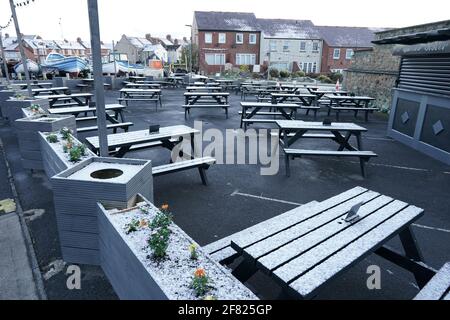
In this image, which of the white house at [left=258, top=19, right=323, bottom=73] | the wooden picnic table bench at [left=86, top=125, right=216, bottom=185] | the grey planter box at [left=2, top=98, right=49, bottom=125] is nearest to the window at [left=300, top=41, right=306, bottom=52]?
the white house at [left=258, top=19, right=323, bottom=73]

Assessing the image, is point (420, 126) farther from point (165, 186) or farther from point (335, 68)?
point (335, 68)

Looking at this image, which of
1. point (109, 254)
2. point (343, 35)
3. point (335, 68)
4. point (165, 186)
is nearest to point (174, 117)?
point (165, 186)

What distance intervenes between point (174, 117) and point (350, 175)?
8.42 m

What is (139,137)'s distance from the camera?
6.12 metres

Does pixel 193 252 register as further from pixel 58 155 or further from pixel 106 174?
pixel 58 155

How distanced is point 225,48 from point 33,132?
132 feet

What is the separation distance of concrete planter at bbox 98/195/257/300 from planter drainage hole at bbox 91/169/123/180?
1.47 feet

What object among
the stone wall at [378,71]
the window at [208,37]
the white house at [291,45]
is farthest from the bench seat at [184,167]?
the white house at [291,45]

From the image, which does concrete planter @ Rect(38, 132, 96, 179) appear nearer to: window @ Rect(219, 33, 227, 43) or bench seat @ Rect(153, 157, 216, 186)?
bench seat @ Rect(153, 157, 216, 186)

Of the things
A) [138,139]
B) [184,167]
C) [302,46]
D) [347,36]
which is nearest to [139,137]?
[138,139]

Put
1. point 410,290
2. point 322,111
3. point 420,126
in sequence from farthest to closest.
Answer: point 322,111
point 420,126
point 410,290

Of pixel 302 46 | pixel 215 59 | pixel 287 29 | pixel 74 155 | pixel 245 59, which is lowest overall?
pixel 74 155

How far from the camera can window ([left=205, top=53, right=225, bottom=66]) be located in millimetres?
A: 43750

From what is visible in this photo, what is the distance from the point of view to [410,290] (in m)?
3.42
